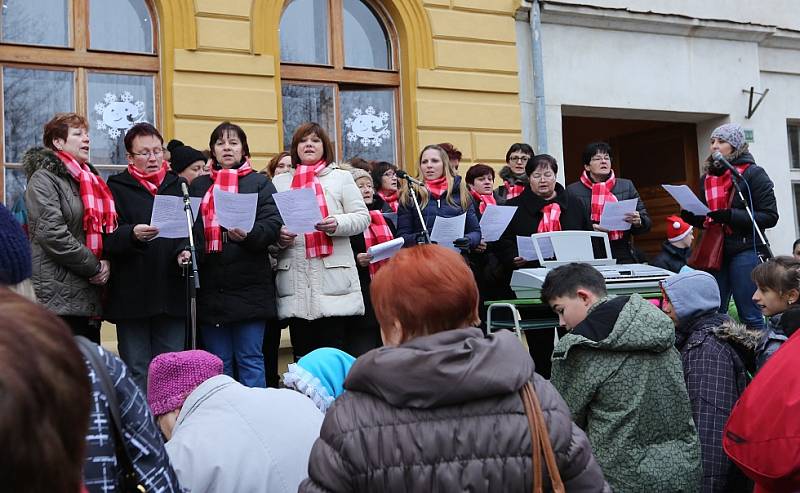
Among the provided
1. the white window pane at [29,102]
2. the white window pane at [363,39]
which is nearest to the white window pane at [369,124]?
the white window pane at [363,39]

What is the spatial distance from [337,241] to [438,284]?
12.2ft

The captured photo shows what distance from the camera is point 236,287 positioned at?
5.57 m

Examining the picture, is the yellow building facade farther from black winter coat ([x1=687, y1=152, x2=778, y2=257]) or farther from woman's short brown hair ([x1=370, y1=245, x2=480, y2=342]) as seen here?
woman's short brown hair ([x1=370, y1=245, x2=480, y2=342])

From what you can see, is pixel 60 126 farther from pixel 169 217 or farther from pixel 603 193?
pixel 603 193

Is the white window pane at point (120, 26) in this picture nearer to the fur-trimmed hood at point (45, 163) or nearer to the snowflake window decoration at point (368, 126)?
the snowflake window decoration at point (368, 126)

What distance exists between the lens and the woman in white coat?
5.79 meters

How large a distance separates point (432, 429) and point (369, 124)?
329 inches

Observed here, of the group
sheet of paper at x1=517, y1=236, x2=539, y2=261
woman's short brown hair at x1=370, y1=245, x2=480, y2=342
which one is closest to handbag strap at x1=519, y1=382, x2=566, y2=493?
woman's short brown hair at x1=370, y1=245, x2=480, y2=342

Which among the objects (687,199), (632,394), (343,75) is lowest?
(632,394)

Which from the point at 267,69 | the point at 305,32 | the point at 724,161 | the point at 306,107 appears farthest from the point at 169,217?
the point at 305,32

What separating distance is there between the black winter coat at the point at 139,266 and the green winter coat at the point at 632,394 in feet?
9.28

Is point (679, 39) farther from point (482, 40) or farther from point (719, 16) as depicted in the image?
point (482, 40)

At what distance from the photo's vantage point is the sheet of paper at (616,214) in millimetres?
7051

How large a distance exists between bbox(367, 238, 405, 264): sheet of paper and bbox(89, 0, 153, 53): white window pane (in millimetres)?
4248
